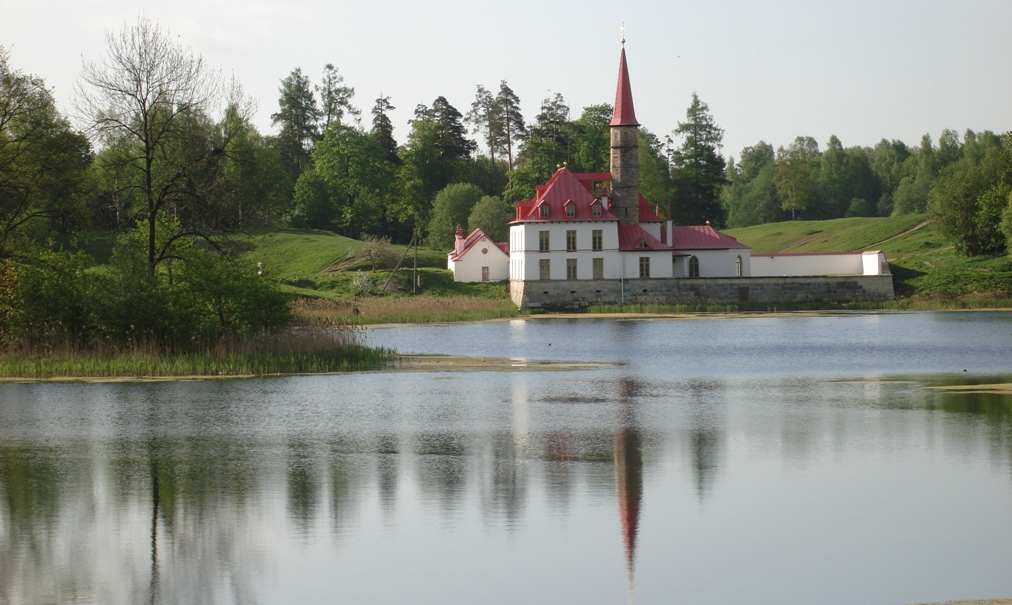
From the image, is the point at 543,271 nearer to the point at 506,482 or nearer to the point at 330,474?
the point at 330,474

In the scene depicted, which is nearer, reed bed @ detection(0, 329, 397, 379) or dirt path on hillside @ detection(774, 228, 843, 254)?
reed bed @ detection(0, 329, 397, 379)

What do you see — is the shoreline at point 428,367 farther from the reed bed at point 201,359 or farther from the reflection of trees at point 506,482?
→ the reflection of trees at point 506,482

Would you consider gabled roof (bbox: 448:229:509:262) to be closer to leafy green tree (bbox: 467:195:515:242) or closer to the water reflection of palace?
leafy green tree (bbox: 467:195:515:242)

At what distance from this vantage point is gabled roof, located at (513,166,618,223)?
232 feet

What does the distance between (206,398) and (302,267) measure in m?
55.0

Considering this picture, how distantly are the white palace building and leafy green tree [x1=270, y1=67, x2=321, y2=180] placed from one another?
1725 inches

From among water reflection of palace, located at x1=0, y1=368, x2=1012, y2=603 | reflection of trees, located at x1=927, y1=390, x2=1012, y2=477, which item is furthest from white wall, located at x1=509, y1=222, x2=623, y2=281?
reflection of trees, located at x1=927, y1=390, x2=1012, y2=477

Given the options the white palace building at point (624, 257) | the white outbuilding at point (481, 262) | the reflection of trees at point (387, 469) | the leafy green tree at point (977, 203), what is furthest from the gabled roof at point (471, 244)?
the reflection of trees at point (387, 469)

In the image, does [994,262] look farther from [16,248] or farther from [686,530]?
[686,530]

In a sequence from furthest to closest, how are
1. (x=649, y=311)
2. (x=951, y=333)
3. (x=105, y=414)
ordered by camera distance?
(x=649, y=311), (x=951, y=333), (x=105, y=414)

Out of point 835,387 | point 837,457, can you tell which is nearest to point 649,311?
point 835,387

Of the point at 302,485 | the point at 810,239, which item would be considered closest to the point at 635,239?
the point at 810,239

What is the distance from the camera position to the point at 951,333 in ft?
143

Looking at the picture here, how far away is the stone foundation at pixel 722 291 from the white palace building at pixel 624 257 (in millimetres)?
62
